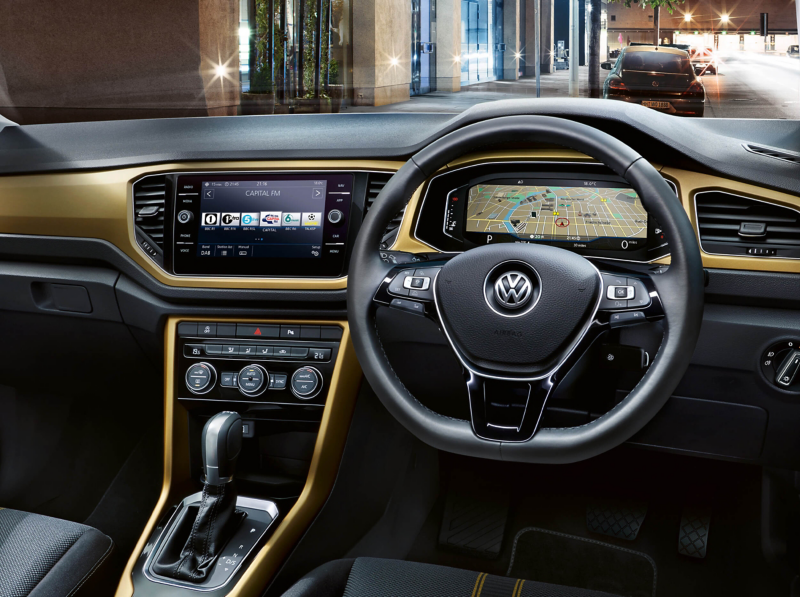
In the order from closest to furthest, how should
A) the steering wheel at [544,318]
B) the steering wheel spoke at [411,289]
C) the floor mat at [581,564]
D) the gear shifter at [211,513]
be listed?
the steering wheel at [544,318], the steering wheel spoke at [411,289], the gear shifter at [211,513], the floor mat at [581,564]

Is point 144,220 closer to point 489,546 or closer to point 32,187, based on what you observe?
point 32,187

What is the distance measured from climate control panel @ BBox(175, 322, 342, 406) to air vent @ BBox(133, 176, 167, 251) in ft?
0.87

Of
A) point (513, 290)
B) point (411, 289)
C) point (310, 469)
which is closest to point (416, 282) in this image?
point (411, 289)

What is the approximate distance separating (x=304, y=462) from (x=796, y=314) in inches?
47.7

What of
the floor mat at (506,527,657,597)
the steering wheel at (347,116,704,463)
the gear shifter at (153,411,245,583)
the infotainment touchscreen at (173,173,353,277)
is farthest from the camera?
the floor mat at (506,527,657,597)

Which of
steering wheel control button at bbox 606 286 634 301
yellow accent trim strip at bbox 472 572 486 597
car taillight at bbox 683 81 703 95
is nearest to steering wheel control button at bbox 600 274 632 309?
steering wheel control button at bbox 606 286 634 301

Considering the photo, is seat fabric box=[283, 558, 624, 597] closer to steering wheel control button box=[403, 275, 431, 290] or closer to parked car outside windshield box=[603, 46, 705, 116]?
steering wheel control button box=[403, 275, 431, 290]

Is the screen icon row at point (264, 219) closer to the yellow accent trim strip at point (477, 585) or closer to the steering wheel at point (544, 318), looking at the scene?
the steering wheel at point (544, 318)

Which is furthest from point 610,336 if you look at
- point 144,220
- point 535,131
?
point 144,220

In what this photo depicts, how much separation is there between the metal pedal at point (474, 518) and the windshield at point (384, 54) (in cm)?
113

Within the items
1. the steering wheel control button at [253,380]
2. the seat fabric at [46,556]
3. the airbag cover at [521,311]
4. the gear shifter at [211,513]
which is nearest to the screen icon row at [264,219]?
the steering wheel control button at [253,380]

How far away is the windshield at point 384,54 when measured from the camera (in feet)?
5.86

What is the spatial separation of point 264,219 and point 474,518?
1.08 meters

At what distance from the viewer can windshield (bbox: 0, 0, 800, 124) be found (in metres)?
1.79
